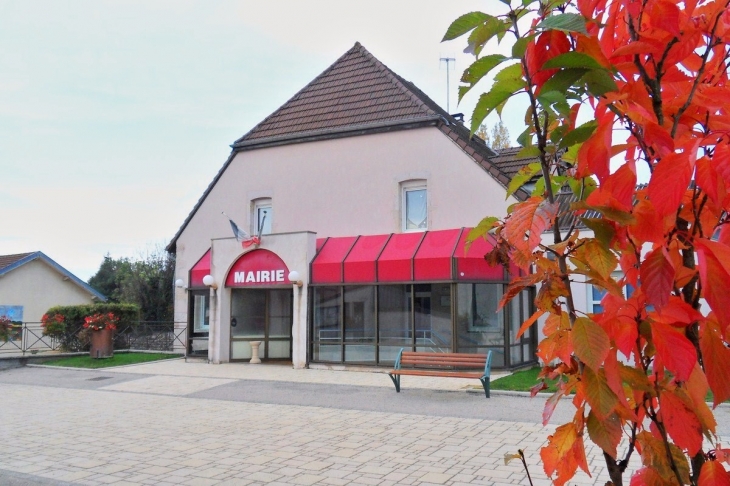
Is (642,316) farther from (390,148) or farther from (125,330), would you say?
(125,330)

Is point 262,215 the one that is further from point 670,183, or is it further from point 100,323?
point 670,183

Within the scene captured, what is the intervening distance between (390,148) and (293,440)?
11895 millimetres

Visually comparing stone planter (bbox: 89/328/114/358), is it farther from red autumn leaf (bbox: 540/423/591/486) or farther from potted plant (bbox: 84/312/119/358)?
red autumn leaf (bbox: 540/423/591/486)

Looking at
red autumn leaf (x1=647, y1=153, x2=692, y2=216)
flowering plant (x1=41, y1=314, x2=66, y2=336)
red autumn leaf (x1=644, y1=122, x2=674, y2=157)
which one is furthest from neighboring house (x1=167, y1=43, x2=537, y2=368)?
red autumn leaf (x1=647, y1=153, x2=692, y2=216)

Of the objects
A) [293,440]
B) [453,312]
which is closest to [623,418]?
[293,440]

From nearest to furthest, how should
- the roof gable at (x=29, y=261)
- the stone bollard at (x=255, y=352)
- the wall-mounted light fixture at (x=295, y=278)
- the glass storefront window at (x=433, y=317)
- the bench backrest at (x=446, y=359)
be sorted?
the bench backrest at (x=446, y=359) < the glass storefront window at (x=433, y=317) < the wall-mounted light fixture at (x=295, y=278) < the stone bollard at (x=255, y=352) < the roof gable at (x=29, y=261)

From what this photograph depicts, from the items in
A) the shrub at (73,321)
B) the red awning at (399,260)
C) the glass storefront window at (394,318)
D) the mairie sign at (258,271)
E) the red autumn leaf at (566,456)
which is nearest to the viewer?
the red autumn leaf at (566,456)

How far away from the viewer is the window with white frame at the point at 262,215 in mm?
21078

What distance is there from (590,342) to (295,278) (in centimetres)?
1628

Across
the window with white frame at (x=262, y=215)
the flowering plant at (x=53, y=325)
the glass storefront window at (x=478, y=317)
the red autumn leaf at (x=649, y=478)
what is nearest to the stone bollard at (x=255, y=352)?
the window with white frame at (x=262, y=215)

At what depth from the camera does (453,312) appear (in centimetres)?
1537

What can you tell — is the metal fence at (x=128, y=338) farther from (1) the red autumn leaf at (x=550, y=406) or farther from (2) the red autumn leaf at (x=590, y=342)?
(2) the red autumn leaf at (x=590, y=342)

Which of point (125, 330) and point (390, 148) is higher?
point (390, 148)

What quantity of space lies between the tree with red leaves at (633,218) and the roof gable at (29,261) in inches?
1277
